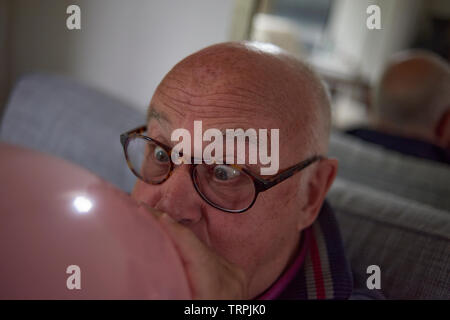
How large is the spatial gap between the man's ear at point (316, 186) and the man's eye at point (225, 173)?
23 cm

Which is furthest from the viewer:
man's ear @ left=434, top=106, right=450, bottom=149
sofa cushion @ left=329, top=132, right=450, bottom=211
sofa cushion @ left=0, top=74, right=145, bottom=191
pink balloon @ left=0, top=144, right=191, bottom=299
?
man's ear @ left=434, top=106, right=450, bottom=149

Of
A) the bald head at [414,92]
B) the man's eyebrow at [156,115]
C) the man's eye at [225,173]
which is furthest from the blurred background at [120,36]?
the bald head at [414,92]

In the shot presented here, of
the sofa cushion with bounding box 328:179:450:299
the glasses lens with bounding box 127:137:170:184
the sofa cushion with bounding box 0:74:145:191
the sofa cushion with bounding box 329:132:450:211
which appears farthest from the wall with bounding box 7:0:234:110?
the sofa cushion with bounding box 329:132:450:211

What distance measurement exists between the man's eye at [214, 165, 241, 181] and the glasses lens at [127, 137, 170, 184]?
86 mm

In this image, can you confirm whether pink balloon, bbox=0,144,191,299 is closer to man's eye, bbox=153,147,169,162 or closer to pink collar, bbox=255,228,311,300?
man's eye, bbox=153,147,169,162

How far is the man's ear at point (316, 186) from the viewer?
31.9 inches

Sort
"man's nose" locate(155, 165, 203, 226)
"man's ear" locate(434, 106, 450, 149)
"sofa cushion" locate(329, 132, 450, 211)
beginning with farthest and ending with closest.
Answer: "man's ear" locate(434, 106, 450, 149) < "sofa cushion" locate(329, 132, 450, 211) < "man's nose" locate(155, 165, 203, 226)

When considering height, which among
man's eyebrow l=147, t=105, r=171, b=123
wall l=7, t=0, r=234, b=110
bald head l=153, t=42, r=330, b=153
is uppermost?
wall l=7, t=0, r=234, b=110

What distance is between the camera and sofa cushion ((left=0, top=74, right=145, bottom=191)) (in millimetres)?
1259

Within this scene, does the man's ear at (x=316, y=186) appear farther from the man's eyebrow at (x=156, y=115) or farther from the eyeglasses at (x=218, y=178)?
the man's eyebrow at (x=156, y=115)

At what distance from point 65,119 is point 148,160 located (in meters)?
0.72

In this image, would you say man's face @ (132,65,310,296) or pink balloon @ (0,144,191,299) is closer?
pink balloon @ (0,144,191,299)
